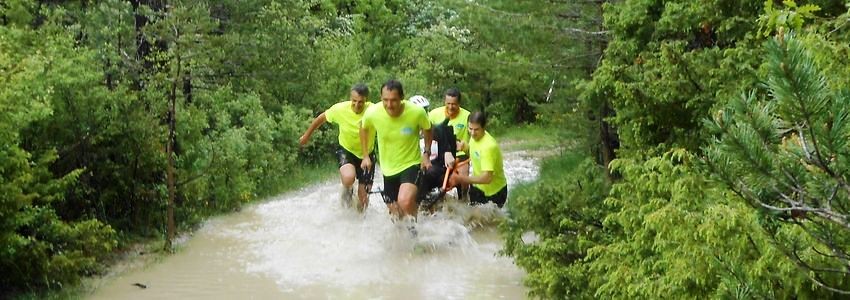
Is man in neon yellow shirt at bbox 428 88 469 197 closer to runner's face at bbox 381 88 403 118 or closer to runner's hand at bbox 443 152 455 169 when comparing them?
runner's hand at bbox 443 152 455 169

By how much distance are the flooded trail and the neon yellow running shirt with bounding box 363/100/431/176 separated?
66 cm

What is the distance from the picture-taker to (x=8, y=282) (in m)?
6.77

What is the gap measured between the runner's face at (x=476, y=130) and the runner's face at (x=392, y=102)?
1049mm

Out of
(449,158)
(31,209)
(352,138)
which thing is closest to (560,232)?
(31,209)

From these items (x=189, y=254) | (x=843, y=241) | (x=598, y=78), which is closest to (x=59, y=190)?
(x=189, y=254)

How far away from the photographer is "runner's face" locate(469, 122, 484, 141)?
30.8ft

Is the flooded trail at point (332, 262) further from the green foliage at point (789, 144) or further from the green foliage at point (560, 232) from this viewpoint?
the green foliage at point (789, 144)

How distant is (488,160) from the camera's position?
30.6ft

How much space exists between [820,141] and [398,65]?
85.9ft

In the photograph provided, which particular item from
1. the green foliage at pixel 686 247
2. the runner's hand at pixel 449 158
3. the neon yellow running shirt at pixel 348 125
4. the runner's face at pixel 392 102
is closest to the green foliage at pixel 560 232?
the green foliage at pixel 686 247

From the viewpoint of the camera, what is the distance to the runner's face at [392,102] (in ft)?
28.2

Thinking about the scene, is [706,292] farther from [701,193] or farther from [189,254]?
[189,254]

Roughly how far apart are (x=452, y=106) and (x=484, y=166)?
1360 mm

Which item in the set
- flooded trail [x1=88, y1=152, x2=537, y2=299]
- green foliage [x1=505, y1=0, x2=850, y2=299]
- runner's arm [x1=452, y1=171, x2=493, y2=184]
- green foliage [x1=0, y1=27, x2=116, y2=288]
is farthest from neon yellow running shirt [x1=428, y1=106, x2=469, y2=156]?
green foliage [x1=0, y1=27, x2=116, y2=288]
